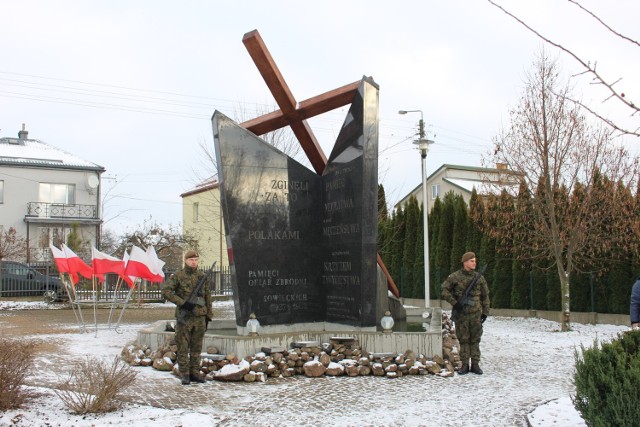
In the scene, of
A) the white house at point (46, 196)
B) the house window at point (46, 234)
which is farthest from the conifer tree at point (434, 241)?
the house window at point (46, 234)

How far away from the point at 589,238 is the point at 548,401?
9.19m

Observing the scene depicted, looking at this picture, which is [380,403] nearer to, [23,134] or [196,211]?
[196,211]

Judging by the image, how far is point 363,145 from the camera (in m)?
10.2

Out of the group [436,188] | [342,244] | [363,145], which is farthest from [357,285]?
[436,188]

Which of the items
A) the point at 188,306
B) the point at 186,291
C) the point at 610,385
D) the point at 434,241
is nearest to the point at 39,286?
the point at 434,241

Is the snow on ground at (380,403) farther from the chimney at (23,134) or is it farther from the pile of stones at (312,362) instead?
the chimney at (23,134)

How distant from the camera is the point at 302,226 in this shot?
10.9 metres

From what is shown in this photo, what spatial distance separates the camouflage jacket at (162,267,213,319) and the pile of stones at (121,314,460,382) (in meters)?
0.85

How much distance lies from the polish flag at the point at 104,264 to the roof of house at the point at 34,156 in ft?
79.7

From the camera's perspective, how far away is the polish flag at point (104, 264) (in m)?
14.4

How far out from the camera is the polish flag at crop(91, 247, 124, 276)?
47.2 feet

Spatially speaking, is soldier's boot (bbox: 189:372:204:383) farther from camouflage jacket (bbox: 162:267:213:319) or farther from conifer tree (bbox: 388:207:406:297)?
conifer tree (bbox: 388:207:406:297)

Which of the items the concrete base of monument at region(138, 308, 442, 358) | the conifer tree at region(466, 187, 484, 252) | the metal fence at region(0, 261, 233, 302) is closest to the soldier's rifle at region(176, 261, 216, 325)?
the concrete base of monument at region(138, 308, 442, 358)

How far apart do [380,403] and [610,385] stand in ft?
10.3
